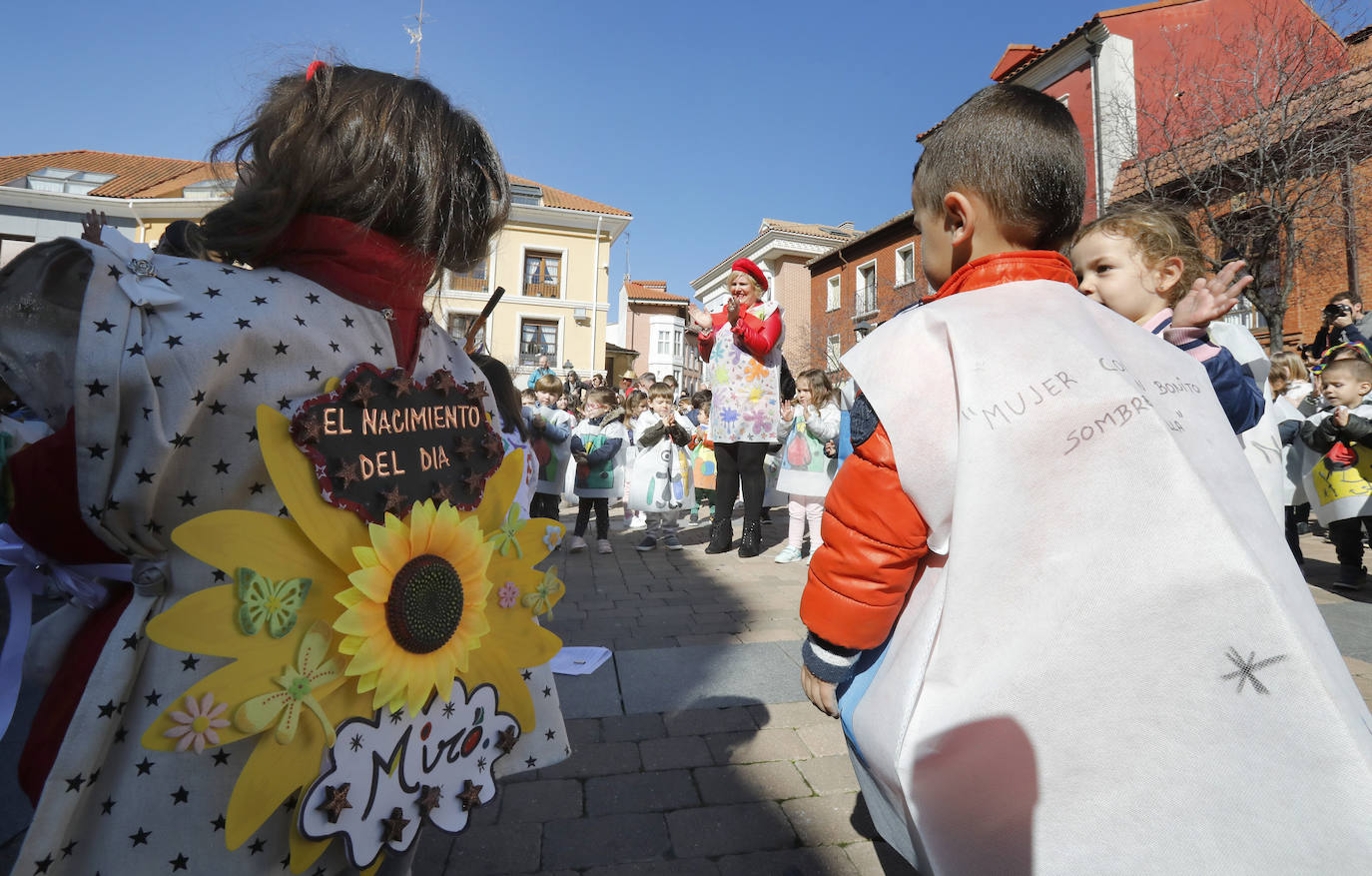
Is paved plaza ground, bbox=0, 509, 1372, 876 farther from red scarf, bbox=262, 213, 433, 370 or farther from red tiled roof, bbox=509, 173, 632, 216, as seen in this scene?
red tiled roof, bbox=509, 173, 632, 216

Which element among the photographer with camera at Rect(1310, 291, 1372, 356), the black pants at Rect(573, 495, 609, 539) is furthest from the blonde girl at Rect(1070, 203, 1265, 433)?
the photographer with camera at Rect(1310, 291, 1372, 356)

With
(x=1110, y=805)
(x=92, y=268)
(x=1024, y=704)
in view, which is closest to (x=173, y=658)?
(x=92, y=268)

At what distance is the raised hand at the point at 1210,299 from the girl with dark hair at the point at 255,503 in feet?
6.47

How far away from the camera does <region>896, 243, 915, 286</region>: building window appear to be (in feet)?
77.8

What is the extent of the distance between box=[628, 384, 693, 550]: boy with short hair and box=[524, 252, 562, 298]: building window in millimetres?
24911

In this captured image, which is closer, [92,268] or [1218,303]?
[92,268]

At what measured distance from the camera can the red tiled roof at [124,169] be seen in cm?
2770

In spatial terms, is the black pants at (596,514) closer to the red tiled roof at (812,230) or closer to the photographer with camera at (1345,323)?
the photographer with camera at (1345,323)

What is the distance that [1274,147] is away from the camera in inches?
412

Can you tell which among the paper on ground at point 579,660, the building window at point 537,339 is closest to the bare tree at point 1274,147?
the paper on ground at point 579,660

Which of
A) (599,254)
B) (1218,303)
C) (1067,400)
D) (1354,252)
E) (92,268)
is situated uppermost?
(599,254)

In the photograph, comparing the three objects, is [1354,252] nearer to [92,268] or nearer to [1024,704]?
[1024,704]

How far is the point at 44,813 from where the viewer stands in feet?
2.69

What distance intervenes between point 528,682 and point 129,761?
69 cm
